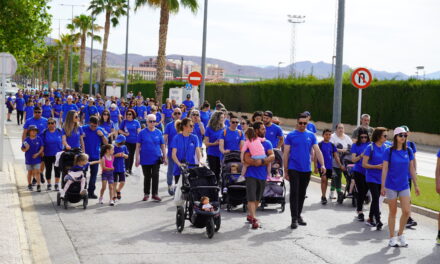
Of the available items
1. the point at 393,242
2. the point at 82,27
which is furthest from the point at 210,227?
the point at 82,27

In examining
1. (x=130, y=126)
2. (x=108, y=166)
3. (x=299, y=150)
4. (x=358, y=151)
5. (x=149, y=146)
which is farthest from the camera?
(x=130, y=126)

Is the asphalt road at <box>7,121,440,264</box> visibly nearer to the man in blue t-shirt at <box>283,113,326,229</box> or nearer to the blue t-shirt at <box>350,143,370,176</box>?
the man in blue t-shirt at <box>283,113,326,229</box>

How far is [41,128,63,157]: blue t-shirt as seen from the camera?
1320cm

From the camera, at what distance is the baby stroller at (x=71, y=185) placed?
11539 millimetres

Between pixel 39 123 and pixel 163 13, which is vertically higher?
pixel 163 13

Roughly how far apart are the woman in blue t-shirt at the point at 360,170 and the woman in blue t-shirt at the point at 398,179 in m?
1.83

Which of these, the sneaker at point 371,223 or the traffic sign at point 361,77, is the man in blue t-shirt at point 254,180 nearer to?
the sneaker at point 371,223

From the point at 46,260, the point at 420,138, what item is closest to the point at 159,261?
the point at 46,260

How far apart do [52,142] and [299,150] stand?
5478 mm

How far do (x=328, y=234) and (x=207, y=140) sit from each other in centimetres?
409

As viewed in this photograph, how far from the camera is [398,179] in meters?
9.16

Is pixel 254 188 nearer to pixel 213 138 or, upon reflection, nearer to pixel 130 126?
pixel 213 138

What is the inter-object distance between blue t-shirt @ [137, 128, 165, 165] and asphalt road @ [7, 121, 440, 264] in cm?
84

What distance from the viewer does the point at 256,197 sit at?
10328 mm
